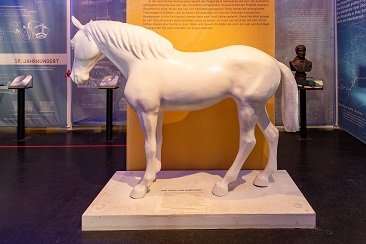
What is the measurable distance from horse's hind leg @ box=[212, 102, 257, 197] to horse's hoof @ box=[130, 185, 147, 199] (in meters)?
0.43

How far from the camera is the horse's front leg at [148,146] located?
2.04 m

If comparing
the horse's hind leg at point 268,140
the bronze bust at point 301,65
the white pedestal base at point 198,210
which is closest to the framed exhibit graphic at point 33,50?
the bronze bust at point 301,65

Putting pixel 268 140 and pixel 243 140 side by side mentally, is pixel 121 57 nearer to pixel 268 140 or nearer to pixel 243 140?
pixel 243 140

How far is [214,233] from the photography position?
188 centimetres

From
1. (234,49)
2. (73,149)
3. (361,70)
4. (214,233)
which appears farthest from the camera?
(361,70)

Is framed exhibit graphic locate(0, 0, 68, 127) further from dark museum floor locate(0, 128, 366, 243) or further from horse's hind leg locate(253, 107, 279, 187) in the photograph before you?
horse's hind leg locate(253, 107, 279, 187)

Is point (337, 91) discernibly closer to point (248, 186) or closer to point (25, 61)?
point (248, 186)

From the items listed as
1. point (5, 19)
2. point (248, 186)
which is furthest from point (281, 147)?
point (5, 19)

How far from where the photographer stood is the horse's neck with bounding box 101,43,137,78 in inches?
81.4

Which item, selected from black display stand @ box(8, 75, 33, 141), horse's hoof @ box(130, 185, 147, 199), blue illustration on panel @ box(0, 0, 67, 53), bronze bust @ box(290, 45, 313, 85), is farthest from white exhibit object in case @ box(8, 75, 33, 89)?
bronze bust @ box(290, 45, 313, 85)

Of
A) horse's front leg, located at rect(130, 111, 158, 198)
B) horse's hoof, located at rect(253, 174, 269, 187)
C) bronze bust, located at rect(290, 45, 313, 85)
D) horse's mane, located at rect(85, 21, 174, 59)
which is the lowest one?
horse's hoof, located at rect(253, 174, 269, 187)

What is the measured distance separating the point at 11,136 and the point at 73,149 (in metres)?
1.32

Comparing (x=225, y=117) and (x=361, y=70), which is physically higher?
(x=361, y=70)

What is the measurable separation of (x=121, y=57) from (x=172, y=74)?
0.33 m
